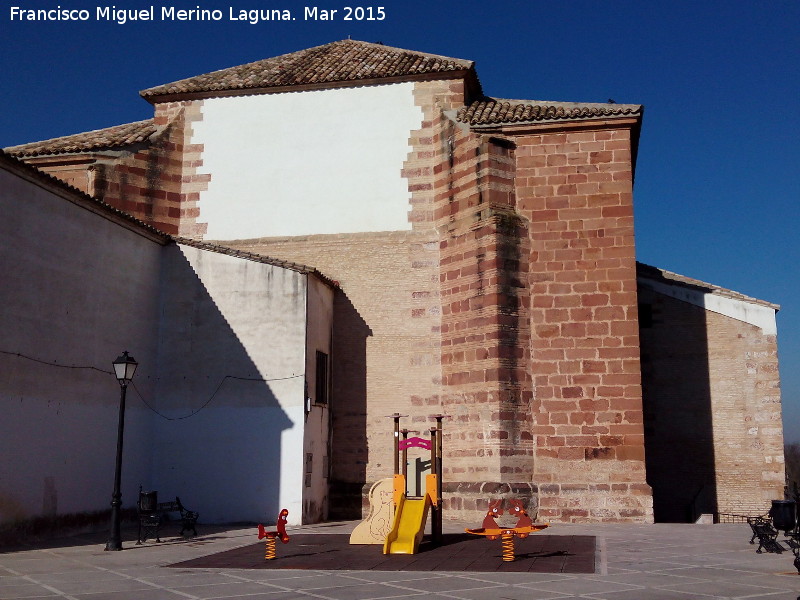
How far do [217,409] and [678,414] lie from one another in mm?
9543

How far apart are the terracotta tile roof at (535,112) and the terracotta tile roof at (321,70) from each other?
1014mm

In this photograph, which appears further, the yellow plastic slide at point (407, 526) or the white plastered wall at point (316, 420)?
the white plastered wall at point (316, 420)

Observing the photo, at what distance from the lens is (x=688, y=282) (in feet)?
60.9

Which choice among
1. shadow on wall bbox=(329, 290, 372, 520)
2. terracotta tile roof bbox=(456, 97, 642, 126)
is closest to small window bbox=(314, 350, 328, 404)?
shadow on wall bbox=(329, 290, 372, 520)

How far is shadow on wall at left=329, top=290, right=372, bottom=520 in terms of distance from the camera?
15648mm

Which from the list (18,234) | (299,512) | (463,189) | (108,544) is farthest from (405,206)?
(108,544)

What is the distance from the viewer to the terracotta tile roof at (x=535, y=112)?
15391mm

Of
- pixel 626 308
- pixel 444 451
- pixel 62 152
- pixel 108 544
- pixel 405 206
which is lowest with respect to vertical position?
pixel 108 544

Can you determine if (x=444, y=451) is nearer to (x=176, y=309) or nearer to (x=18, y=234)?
(x=176, y=309)

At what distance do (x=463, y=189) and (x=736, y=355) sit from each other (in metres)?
6.84

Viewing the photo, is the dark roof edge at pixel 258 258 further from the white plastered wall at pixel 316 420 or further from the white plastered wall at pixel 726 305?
the white plastered wall at pixel 726 305

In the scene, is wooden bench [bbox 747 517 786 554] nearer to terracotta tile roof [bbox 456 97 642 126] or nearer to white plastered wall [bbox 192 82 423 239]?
terracotta tile roof [bbox 456 97 642 126]

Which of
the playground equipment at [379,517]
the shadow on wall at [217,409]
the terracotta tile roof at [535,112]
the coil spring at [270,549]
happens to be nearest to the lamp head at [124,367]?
the coil spring at [270,549]

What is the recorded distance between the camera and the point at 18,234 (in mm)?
11531
